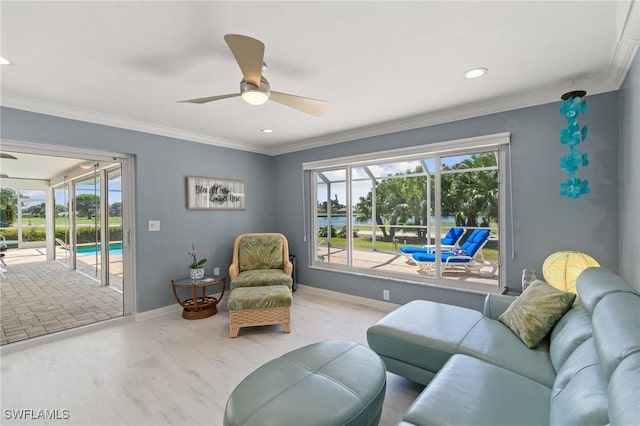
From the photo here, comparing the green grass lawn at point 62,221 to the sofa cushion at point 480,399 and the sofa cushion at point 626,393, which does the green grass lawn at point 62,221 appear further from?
the sofa cushion at point 626,393

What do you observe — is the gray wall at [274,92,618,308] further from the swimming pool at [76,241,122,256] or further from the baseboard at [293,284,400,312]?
the swimming pool at [76,241,122,256]

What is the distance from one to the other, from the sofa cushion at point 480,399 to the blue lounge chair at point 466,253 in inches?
76.3

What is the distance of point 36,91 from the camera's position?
256 centimetres

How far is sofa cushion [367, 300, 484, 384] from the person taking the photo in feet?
6.12

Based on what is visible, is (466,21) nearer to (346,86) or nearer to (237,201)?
(346,86)

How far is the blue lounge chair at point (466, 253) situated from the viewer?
3241mm

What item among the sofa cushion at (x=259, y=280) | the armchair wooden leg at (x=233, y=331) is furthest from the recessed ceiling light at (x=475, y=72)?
the armchair wooden leg at (x=233, y=331)

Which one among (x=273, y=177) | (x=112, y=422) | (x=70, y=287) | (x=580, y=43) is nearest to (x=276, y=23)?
(x=580, y=43)

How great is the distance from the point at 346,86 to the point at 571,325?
229 centimetres

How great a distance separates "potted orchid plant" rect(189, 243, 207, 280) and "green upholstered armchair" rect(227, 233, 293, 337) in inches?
14.4

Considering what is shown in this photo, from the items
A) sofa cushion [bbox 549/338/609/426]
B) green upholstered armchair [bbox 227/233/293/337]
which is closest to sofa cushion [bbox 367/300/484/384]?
A: sofa cushion [bbox 549/338/609/426]

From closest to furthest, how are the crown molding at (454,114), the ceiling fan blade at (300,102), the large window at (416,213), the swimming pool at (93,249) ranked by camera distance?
the ceiling fan blade at (300,102) → the crown molding at (454,114) → the large window at (416,213) → the swimming pool at (93,249)

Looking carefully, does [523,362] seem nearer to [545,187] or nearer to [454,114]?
[545,187]

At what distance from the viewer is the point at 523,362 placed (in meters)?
1.62
